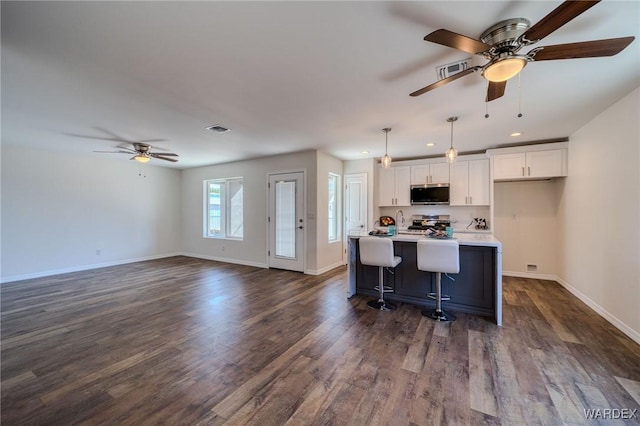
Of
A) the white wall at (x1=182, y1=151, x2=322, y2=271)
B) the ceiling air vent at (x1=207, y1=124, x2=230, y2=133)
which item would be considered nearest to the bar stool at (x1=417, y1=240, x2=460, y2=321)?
the white wall at (x1=182, y1=151, x2=322, y2=271)

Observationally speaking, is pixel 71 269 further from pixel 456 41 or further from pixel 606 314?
pixel 606 314

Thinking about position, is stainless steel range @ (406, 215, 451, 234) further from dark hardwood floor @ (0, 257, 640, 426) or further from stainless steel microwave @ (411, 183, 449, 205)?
dark hardwood floor @ (0, 257, 640, 426)

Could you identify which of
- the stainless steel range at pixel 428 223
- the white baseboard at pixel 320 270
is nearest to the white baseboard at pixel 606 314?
the stainless steel range at pixel 428 223

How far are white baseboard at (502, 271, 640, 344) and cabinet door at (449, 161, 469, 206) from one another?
1.78m

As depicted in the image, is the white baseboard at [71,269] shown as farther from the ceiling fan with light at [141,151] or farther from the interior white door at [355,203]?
the interior white door at [355,203]

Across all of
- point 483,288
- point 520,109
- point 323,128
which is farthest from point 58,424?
point 520,109

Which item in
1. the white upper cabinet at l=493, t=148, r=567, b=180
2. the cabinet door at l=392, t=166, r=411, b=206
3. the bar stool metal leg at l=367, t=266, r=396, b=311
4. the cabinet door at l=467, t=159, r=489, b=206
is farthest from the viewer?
the cabinet door at l=392, t=166, r=411, b=206

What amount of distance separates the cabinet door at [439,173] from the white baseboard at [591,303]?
7.58ft

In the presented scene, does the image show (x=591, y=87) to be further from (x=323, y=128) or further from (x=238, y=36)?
(x=238, y=36)

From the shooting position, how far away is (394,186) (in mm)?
5914

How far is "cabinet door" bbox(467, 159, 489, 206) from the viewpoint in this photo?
5.03m

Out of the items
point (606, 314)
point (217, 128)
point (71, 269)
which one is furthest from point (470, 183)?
point (71, 269)

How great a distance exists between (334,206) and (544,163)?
406cm

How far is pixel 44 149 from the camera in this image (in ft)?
16.8
